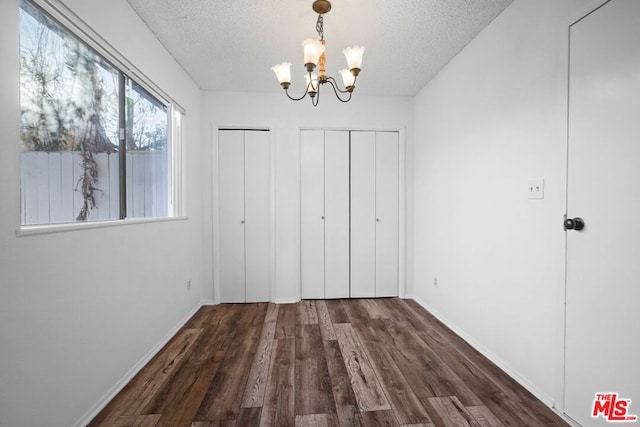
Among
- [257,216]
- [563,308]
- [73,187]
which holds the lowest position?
[563,308]

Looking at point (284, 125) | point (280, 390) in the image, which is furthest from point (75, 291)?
point (284, 125)

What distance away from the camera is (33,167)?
123 cm

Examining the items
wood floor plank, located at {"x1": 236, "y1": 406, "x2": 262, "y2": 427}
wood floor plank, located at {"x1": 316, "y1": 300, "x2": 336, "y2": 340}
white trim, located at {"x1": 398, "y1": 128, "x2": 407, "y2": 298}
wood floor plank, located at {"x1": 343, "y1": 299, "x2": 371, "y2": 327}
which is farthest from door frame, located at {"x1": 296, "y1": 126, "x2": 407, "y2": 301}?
wood floor plank, located at {"x1": 236, "y1": 406, "x2": 262, "y2": 427}

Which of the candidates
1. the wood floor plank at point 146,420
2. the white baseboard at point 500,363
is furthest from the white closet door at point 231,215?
the white baseboard at point 500,363

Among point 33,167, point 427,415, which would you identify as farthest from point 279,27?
point 427,415

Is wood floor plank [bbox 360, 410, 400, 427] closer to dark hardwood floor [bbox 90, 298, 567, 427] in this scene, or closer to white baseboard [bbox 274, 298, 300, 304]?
dark hardwood floor [bbox 90, 298, 567, 427]

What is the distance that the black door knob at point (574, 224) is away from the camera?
1.38 meters

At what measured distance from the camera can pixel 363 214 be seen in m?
3.36

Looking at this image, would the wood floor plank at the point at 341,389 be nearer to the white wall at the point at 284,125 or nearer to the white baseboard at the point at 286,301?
the white baseboard at the point at 286,301

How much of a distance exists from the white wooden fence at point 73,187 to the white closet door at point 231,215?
994 millimetres

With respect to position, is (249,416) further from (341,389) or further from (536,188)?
(536,188)

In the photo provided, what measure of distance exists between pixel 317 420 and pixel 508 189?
1905mm

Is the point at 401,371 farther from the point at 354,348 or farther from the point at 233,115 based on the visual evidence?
the point at 233,115

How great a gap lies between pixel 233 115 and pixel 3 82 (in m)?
2.25
